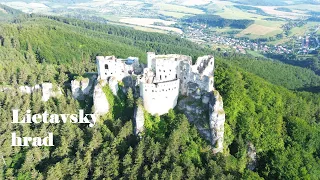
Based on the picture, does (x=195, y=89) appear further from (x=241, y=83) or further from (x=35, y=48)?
(x=35, y=48)

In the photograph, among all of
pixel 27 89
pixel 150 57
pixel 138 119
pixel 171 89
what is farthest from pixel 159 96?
pixel 27 89

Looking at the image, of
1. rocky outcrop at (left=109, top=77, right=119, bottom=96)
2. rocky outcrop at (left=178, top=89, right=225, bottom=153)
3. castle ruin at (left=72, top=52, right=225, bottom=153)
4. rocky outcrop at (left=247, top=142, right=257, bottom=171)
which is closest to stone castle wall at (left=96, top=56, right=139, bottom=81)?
castle ruin at (left=72, top=52, right=225, bottom=153)

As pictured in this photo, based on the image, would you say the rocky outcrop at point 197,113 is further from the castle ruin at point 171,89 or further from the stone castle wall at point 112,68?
the stone castle wall at point 112,68

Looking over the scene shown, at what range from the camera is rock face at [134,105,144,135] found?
59.5 metres

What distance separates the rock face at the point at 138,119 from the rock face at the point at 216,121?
1349 cm

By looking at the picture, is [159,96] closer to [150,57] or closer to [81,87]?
[150,57]

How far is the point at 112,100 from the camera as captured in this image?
212 ft

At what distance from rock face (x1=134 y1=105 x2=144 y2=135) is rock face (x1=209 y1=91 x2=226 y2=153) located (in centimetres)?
1349

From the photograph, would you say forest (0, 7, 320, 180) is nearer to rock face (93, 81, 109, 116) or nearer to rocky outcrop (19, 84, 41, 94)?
rock face (93, 81, 109, 116)

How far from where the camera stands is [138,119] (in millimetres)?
59781

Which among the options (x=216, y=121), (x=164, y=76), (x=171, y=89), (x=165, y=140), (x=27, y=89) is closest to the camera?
(x=165, y=140)

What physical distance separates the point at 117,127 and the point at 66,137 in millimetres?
9957

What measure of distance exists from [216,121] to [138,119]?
1514 centimetres

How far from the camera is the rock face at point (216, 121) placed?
58.6 meters
